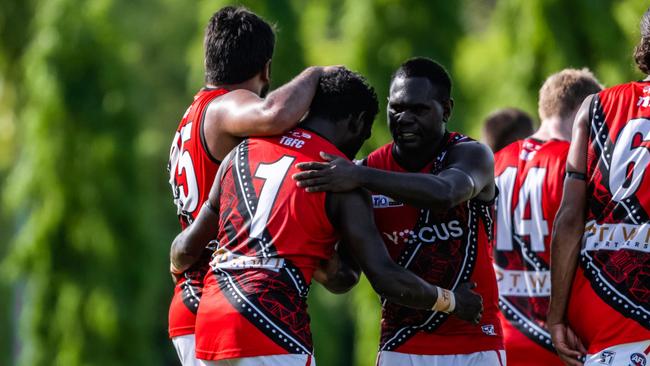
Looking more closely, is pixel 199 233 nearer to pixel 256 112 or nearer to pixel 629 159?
pixel 256 112

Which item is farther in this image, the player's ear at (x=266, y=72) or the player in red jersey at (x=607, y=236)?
the player's ear at (x=266, y=72)

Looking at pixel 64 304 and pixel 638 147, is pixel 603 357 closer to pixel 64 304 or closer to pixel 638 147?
pixel 638 147

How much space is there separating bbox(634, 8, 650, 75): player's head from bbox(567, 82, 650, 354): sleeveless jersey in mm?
101

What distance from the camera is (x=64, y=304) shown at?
16.0m

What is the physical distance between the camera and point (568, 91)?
6.32 meters

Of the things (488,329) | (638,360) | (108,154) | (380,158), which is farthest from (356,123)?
(108,154)

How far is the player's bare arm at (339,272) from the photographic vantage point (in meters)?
4.95

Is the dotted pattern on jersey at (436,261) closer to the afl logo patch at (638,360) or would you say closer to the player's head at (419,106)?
the player's head at (419,106)

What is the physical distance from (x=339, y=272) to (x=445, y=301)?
0.55 metres

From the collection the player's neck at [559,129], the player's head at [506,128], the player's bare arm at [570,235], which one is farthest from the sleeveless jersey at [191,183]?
the player's head at [506,128]

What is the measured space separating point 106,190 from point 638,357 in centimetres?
1233

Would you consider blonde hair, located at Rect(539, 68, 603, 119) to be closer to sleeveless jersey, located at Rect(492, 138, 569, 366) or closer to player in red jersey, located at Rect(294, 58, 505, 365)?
sleeveless jersey, located at Rect(492, 138, 569, 366)

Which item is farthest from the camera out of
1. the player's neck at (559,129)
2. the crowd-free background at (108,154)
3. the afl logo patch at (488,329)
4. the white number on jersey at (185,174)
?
the crowd-free background at (108,154)

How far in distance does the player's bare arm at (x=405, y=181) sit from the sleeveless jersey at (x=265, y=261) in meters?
0.08
